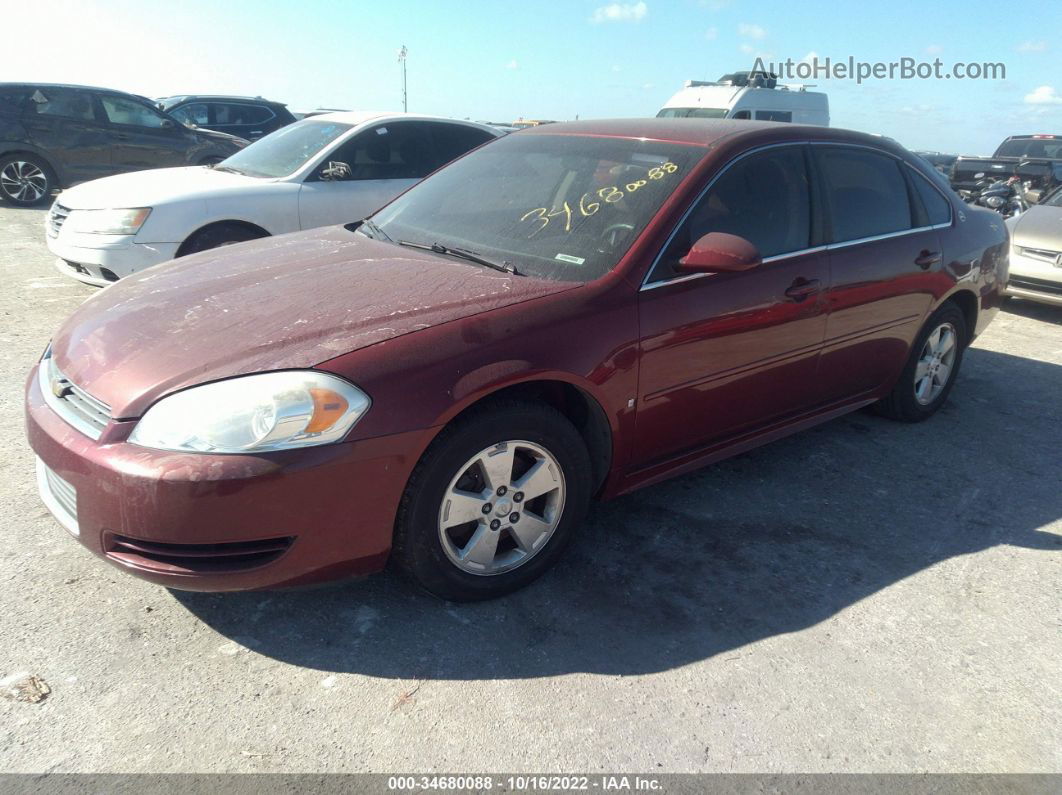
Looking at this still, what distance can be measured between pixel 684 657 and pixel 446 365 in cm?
124

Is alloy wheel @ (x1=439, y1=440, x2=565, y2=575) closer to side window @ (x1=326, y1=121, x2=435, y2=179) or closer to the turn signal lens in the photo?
the turn signal lens

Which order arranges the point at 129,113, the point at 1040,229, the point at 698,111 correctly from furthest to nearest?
the point at 698,111 < the point at 129,113 < the point at 1040,229

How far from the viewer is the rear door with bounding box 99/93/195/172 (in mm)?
11828

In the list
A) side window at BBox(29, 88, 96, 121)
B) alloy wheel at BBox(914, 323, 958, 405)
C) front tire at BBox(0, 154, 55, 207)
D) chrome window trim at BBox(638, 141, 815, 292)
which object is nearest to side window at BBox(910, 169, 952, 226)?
alloy wheel at BBox(914, 323, 958, 405)

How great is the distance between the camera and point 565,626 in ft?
8.98

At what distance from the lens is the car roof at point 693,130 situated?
11.5 ft

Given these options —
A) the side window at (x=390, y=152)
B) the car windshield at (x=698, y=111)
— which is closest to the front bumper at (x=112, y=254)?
the side window at (x=390, y=152)

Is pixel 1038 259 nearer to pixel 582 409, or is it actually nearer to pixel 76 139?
pixel 582 409

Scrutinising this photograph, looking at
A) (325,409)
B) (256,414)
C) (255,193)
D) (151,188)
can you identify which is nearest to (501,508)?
(325,409)

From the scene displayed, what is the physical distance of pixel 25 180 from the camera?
11570mm

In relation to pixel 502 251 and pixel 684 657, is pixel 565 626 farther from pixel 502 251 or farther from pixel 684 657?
pixel 502 251

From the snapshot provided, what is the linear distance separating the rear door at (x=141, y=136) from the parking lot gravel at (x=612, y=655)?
9729 millimetres

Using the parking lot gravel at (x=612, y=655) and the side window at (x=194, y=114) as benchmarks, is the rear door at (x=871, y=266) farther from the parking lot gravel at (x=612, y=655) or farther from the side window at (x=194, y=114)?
the side window at (x=194, y=114)

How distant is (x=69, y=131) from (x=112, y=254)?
765 centimetres
